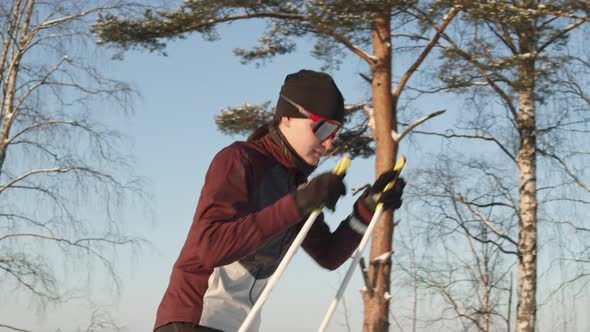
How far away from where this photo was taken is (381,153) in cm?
986

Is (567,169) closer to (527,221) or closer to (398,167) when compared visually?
(527,221)

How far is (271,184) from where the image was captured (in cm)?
243

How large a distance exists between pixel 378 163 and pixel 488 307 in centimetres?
325

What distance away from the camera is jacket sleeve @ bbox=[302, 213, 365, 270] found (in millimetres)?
2814

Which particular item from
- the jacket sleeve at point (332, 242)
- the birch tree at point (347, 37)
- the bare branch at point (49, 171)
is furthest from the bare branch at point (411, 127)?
the jacket sleeve at point (332, 242)

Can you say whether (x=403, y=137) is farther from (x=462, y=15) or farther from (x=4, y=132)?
(x=4, y=132)

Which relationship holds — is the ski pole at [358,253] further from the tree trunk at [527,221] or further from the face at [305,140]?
the tree trunk at [527,221]

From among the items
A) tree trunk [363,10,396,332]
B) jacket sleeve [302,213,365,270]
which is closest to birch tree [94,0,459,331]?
tree trunk [363,10,396,332]

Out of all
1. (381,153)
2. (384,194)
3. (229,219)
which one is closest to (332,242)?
(384,194)

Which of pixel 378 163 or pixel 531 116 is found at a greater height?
pixel 531 116

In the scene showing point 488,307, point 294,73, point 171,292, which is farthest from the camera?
point 488,307

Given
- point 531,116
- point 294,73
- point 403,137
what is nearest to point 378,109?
point 403,137

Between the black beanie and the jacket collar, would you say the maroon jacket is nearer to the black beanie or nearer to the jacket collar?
the jacket collar

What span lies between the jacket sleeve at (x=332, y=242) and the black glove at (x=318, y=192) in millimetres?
608
